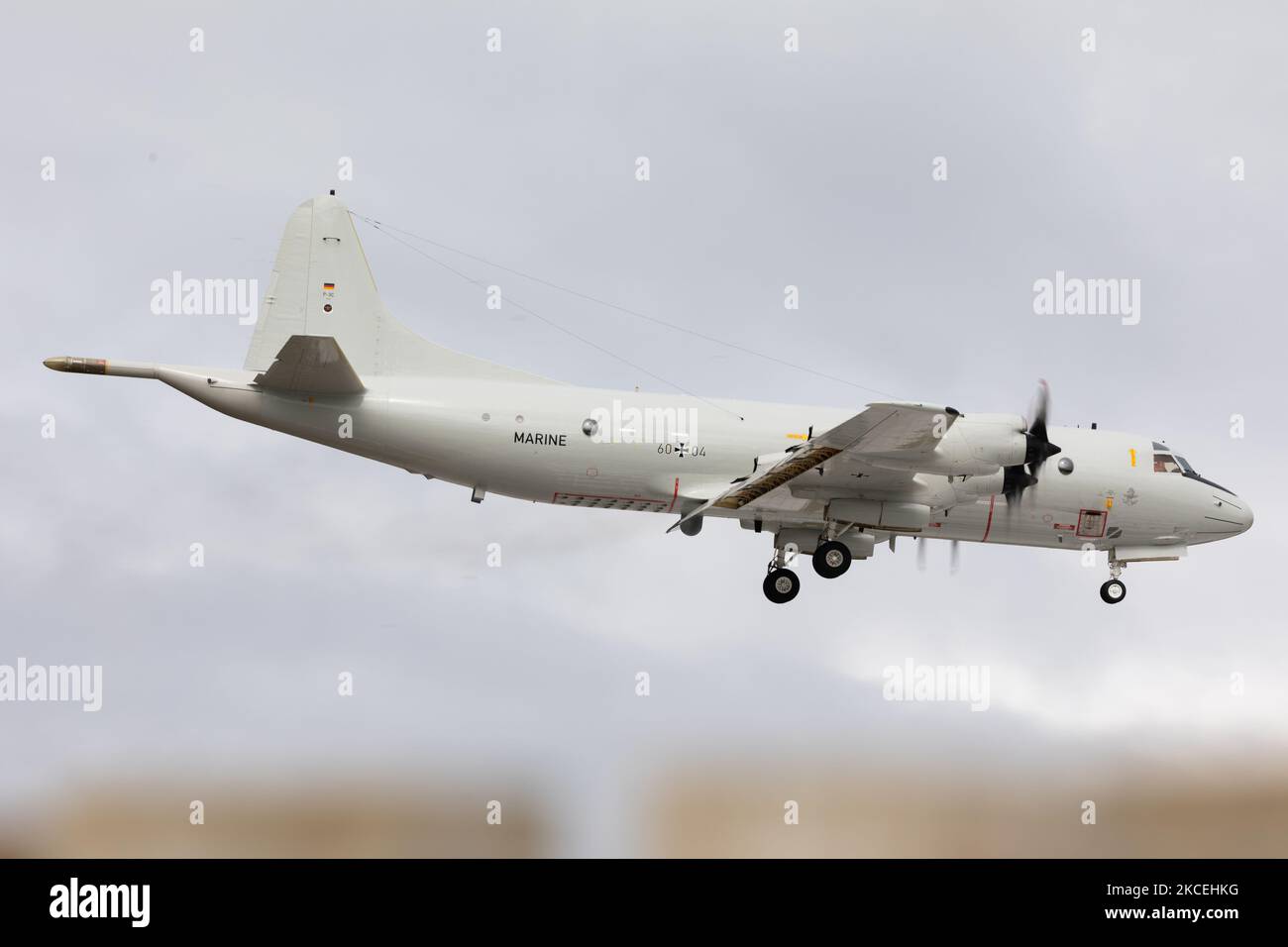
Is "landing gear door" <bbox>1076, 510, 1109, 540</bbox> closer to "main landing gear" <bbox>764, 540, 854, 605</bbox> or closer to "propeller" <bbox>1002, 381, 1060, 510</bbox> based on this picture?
"propeller" <bbox>1002, 381, 1060, 510</bbox>

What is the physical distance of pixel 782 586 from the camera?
30219 mm

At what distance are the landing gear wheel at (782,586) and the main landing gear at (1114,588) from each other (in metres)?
7.42

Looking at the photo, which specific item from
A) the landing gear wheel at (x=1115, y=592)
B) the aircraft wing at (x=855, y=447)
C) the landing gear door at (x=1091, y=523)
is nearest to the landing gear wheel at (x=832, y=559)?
the aircraft wing at (x=855, y=447)

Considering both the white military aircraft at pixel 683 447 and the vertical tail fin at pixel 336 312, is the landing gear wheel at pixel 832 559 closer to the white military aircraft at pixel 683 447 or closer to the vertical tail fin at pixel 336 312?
the white military aircraft at pixel 683 447

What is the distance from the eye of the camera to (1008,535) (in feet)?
103

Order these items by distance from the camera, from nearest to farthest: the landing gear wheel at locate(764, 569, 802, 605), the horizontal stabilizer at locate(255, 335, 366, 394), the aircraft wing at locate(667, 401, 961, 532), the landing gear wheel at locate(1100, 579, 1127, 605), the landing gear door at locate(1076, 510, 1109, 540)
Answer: the aircraft wing at locate(667, 401, 961, 532), the horizontal stabilizer at locate(255, 335, 366, 394), the landing gear wheel at locate(764, 569, 802, 605), the landing gear door at locate(1076, 510, 1109, 540), the landing gear wheel at locate(1100, 579, 1127, 605)

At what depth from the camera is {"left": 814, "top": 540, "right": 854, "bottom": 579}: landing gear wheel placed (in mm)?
29547

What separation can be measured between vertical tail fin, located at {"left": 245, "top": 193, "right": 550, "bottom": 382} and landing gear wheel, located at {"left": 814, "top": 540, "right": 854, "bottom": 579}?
712cm

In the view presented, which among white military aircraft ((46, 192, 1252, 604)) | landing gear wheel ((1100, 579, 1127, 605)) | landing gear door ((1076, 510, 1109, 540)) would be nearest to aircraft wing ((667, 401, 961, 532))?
white military aircraft ((46, 192, 1252, 604))

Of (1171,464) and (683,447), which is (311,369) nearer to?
(683,447)
